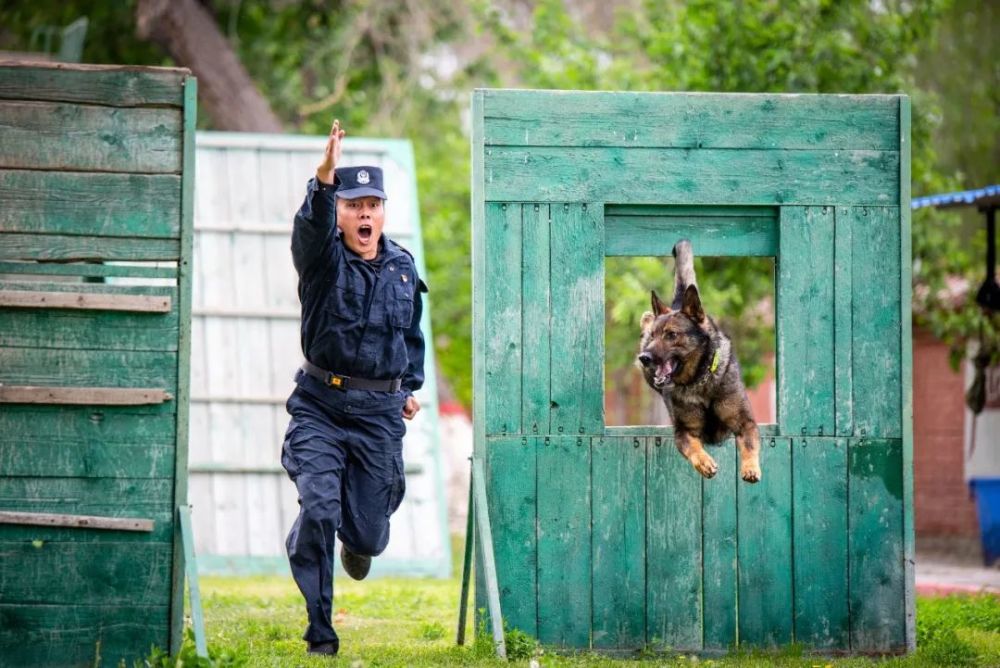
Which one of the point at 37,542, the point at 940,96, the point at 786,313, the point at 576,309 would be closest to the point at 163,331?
the point at 37,542

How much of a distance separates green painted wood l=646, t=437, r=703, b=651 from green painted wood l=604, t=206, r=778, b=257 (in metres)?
1.00

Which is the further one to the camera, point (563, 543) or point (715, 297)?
point (715, 297)

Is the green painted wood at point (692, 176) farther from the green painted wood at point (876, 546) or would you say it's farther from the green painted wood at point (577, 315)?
the green painted wood at point (876, 546)

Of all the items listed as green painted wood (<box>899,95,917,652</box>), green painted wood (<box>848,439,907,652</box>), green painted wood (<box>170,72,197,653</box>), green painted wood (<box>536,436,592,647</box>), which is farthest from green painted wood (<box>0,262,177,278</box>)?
green painted wood (<box>899,95,917,652</box>)

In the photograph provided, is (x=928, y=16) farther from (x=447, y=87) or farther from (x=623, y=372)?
(x=623, y=372)

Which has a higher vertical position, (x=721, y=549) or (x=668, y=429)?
(x=668, y=429)

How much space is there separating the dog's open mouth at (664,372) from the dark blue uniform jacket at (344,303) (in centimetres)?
121

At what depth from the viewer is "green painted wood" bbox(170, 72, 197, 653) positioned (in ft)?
20.0

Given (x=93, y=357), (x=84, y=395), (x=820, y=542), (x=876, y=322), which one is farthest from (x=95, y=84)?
(x=820, y=542)

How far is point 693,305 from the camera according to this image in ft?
A: 21.9

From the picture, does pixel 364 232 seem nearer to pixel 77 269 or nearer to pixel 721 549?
pixel 77 269

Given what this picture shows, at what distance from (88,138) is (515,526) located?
271 centimetres

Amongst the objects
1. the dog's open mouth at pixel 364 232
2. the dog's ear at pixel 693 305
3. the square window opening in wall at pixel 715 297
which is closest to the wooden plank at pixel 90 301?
the dog's open mouth at pixel 364 232

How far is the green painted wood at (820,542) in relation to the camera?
22.9ft
